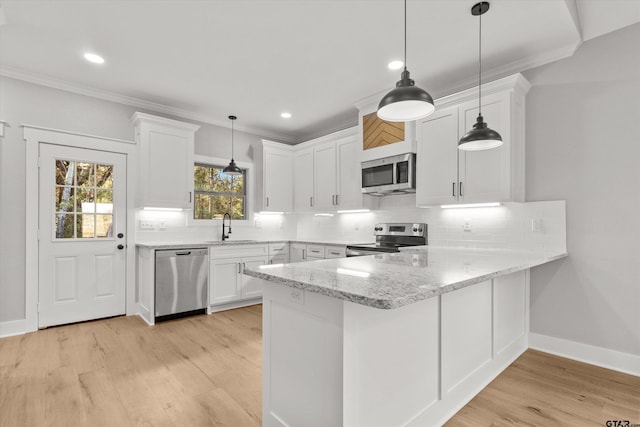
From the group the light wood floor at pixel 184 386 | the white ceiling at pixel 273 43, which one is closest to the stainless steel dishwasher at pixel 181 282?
the light wood floor at pixel 184 386

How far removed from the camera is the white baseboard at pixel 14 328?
3221 millimetres

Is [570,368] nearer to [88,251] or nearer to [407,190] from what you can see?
[407,190]

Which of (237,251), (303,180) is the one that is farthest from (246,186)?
(237,251)

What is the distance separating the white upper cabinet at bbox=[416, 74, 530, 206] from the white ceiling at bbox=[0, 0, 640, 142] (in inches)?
14.6

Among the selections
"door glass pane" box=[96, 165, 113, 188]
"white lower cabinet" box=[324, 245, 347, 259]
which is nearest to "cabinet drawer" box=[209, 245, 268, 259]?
"white lower cabinet" box=[324, 245, 347, 259]

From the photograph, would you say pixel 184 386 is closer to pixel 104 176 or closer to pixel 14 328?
pixel 14 328

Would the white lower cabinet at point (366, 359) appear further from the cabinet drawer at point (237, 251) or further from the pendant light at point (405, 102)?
the cabinet drawer at point (237, 251)

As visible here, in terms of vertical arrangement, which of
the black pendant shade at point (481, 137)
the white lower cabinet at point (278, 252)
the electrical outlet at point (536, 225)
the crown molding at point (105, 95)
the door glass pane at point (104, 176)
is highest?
the crown molding at point (105, 95)

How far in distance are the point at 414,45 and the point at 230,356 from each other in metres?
3.16

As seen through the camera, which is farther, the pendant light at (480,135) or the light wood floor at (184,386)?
the pendant light at (480,135)

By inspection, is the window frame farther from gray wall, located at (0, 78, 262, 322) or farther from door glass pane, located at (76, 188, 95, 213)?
gray wall, located at (0, 78, 262, 322)

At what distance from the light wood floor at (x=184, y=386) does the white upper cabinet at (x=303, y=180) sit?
7.69 ft

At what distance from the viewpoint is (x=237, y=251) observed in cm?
431

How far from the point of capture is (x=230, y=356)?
2.74 m
